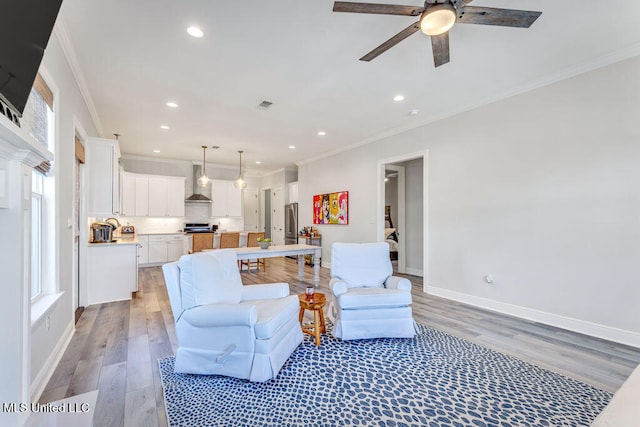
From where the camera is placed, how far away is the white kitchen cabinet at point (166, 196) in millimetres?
7320

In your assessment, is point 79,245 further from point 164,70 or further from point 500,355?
point 500,355

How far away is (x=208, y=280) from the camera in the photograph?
2.39 m

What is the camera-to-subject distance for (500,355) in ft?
8.48

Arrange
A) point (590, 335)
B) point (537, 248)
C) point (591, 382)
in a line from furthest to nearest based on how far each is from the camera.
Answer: point (537, 248)
point (590, 335)
point (591, 382)

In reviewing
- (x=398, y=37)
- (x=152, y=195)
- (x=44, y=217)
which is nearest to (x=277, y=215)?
(x=152, y=195)

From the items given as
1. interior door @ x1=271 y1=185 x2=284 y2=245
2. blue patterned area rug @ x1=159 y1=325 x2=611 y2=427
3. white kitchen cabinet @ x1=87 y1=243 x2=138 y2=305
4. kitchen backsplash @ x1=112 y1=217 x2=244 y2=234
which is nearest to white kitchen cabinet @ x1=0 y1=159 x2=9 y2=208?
blue patterned area rug @ x1=159 y1=325 x2=611 y2=427

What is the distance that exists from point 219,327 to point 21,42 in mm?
1906

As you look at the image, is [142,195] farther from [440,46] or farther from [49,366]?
[440,46]

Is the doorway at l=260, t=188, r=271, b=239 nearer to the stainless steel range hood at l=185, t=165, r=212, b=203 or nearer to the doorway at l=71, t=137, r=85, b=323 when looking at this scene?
the stainless steel range hood at l=185, t=165, r=212, b=203

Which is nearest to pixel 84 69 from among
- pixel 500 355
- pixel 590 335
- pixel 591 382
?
pixel 500 355

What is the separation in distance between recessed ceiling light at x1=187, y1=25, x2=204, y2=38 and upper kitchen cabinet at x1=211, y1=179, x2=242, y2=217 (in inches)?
238

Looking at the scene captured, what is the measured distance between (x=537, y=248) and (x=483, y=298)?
957 millimetres

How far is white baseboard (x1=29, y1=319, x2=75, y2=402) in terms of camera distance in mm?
1924

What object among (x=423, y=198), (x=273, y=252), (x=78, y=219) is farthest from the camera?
(x=423, y=198)
